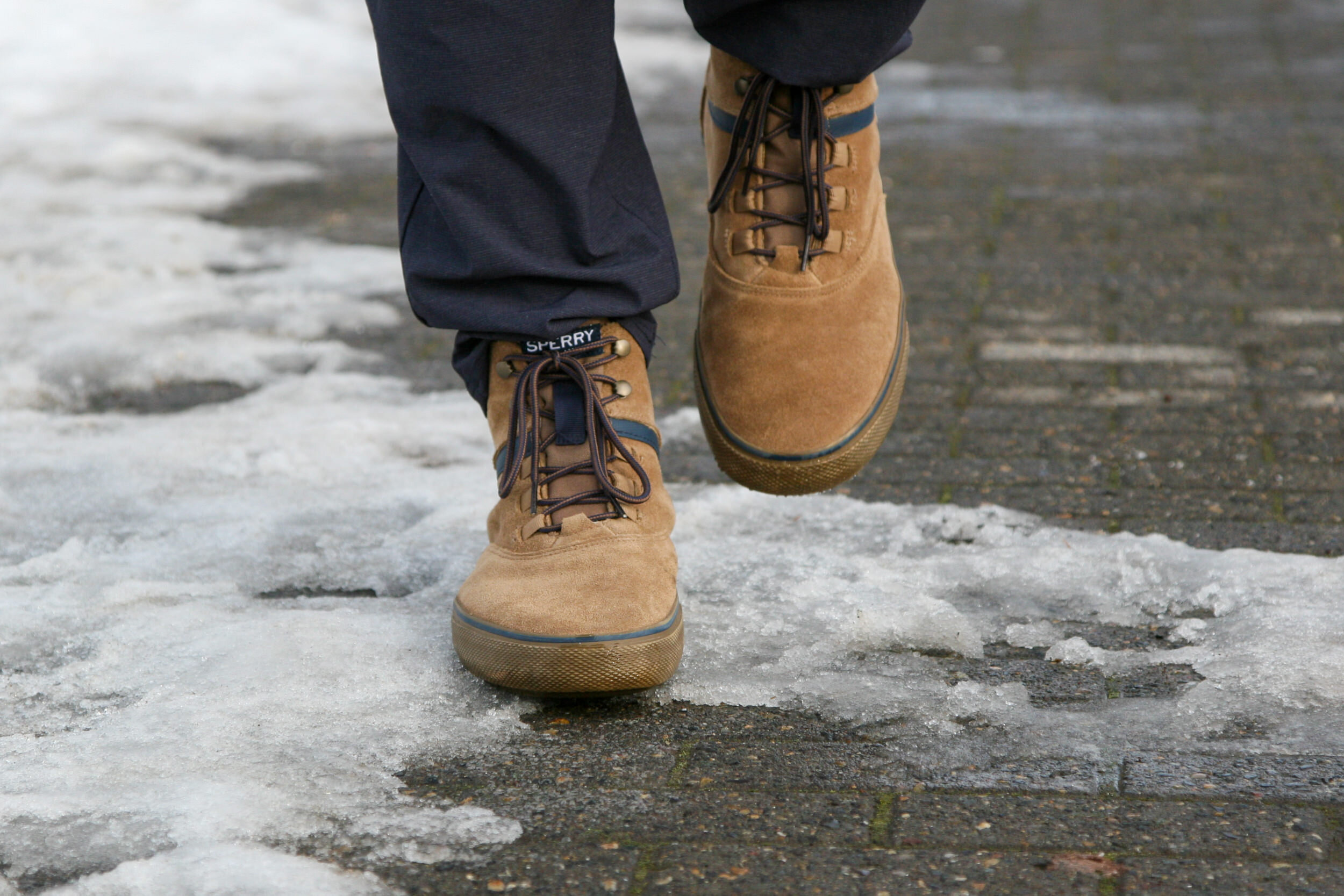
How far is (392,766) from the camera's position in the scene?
4.97ft

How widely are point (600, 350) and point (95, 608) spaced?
0.74 metres

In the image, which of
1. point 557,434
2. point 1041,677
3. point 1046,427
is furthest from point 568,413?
point 1046,427

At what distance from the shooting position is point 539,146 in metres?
1.60

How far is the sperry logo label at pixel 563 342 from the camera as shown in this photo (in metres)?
1.69

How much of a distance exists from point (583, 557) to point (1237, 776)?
72 centimetres

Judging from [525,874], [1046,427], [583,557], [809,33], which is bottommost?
[1046,427]

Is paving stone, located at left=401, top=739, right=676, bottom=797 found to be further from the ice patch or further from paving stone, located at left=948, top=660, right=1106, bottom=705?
paving stone, located at left=948, top=660, right=1106, bottom=705

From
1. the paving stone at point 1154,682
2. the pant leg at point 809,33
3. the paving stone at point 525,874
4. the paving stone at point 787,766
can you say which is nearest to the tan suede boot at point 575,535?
the paving stone at point 787,766

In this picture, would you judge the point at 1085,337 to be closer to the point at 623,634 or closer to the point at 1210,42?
the point at 623,634

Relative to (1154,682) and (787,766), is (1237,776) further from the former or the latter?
(787,766)

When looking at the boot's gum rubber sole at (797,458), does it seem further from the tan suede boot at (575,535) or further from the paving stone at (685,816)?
the paving stone at (685,816)

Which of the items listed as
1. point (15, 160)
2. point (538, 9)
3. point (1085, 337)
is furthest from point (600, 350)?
point (15, 160)

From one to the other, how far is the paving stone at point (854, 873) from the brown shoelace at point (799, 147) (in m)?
0.80

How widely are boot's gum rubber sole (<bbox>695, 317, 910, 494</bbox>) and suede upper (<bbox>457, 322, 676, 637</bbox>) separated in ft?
0.48
